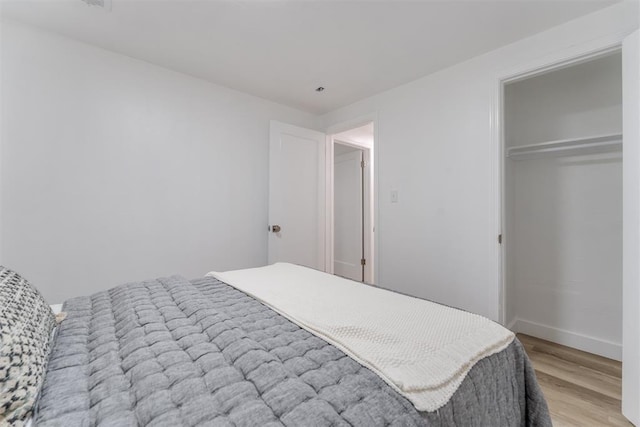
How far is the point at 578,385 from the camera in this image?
1830 millimetres

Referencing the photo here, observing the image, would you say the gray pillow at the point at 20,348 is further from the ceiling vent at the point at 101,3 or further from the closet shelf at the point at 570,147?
the closet shelf at the point at 570,147

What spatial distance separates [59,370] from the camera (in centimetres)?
76

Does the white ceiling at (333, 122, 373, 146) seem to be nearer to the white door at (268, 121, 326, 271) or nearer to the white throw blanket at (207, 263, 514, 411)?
the white door at (268, 121, 326, 271)

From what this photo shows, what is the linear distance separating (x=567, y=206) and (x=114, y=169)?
3864mm

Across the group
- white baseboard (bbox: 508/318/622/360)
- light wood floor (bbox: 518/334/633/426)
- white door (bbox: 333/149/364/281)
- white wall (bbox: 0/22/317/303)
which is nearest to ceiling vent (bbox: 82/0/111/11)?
white wall (bbox: 0/22/317/303)

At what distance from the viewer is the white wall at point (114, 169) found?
184 centimetres

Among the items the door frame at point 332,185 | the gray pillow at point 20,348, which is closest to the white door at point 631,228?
the door frame at point 332,185

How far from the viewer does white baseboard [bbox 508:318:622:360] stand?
2195mm

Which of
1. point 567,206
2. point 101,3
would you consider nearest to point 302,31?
point 101,3

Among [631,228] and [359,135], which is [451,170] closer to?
[631,228]

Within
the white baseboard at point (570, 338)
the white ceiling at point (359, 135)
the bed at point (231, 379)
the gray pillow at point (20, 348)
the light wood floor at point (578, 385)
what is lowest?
the light wood floor at point (578, 385)

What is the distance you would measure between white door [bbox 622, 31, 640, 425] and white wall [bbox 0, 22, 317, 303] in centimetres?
281

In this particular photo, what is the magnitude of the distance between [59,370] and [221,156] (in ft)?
7.31

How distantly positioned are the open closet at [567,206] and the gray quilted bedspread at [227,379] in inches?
68.2
